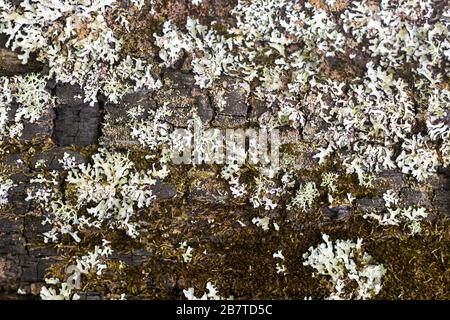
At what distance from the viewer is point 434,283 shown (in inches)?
120

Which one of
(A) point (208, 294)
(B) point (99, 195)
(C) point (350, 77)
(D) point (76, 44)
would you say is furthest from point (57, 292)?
(C) point (350, 77)

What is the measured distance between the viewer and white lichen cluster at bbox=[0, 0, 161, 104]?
319cm

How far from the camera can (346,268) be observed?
3037mm

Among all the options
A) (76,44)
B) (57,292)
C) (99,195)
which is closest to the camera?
(57,292)

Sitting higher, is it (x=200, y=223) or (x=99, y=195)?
(x=99, y=195)

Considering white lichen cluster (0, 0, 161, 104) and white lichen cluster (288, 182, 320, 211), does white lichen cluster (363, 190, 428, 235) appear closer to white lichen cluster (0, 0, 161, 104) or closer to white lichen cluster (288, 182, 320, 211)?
white lichen cluster (288, 182, 320, 211)

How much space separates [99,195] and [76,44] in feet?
3.12

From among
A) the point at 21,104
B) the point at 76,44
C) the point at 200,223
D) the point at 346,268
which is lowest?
the point at 346,268

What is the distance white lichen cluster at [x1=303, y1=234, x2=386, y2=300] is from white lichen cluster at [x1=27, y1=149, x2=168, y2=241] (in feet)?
3.36

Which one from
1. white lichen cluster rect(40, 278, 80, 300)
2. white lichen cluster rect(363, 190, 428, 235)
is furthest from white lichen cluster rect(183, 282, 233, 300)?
white lichen cluster rect(363, 190, 428, 235)

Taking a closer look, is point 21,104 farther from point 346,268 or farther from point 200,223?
point 346,268

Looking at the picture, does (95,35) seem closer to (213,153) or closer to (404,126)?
(213,153)

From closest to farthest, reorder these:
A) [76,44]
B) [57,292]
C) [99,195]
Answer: [57,292] → [99,195] → [76,44]
